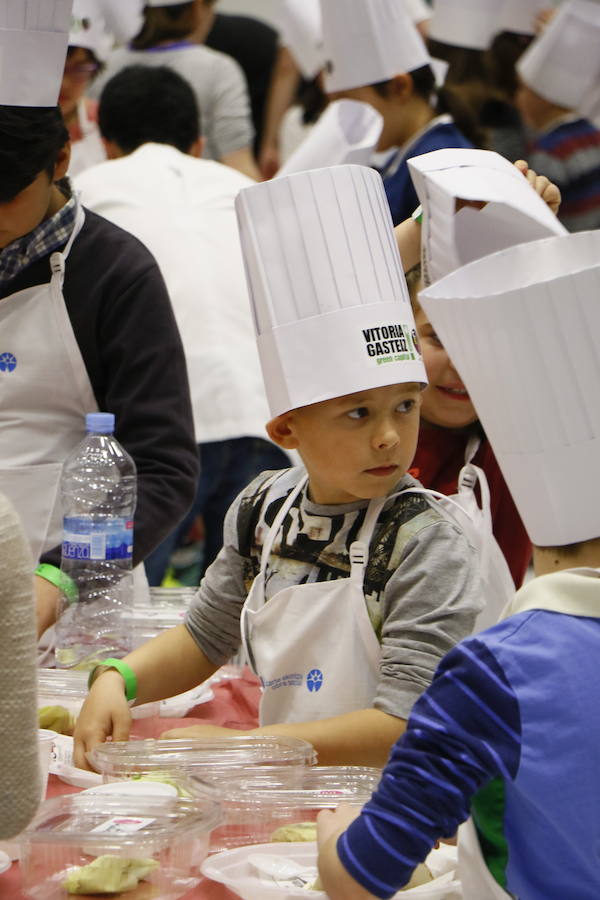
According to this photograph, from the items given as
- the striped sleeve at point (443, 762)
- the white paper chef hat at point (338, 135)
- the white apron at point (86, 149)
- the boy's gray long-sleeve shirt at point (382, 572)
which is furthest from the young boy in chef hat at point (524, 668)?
the white apron at point (86, 149)

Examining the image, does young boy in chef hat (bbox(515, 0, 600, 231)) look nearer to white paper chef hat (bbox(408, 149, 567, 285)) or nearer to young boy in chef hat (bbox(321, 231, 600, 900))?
white paper chef hat (bbox(408, 149, 567, 285))

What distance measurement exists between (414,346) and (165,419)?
0.66 metres

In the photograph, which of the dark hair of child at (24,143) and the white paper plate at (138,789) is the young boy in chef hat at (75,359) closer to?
the dark hair of child at (24,143)

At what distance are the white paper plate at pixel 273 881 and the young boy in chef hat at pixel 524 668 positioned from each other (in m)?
0.06

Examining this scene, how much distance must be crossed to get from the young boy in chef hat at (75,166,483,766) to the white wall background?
572 centimetres

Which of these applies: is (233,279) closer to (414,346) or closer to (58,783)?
(414,346)

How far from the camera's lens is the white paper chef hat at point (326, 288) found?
1.50 meters

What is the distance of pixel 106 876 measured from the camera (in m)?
1.13

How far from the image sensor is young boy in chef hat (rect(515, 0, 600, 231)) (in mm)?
4410

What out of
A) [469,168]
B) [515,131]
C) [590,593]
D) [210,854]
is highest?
[469,168]

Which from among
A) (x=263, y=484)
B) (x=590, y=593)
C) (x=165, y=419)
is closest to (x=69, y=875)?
(x=590, y=593)

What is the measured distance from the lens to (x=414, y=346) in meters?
1.55

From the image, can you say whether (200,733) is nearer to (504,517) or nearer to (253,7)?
(504,517)

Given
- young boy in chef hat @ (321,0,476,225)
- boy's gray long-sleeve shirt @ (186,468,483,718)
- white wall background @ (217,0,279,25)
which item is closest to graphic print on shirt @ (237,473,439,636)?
boy's gray long-sleeve shirt @ (186,468,483,718)
